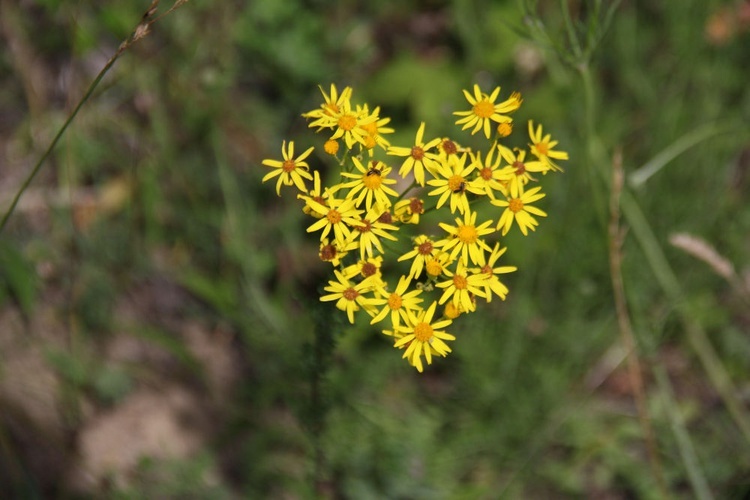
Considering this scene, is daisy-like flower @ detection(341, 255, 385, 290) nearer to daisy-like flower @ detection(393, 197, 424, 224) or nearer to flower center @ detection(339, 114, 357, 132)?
daisy-like flower @ detection(393, 197, 424, 224)

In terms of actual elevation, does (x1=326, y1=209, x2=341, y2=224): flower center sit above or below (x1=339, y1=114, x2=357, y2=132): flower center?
below

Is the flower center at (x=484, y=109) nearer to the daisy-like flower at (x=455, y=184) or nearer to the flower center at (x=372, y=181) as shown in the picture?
the daisy-like flower at (x=455, y=184)

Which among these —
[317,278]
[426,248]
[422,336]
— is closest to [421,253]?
[426,248]

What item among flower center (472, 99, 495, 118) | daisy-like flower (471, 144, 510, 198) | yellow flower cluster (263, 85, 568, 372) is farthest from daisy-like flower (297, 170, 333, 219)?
flower center (472, 99, 495, 118)

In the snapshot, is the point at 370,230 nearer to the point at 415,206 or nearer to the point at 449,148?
the point at 415,206

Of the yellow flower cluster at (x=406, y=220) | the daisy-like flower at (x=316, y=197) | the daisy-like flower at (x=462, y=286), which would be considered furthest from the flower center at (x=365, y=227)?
the daisy-like flower at (x=462, y=286)

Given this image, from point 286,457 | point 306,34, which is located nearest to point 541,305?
point 286,457

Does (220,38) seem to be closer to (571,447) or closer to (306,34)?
(306,34)
